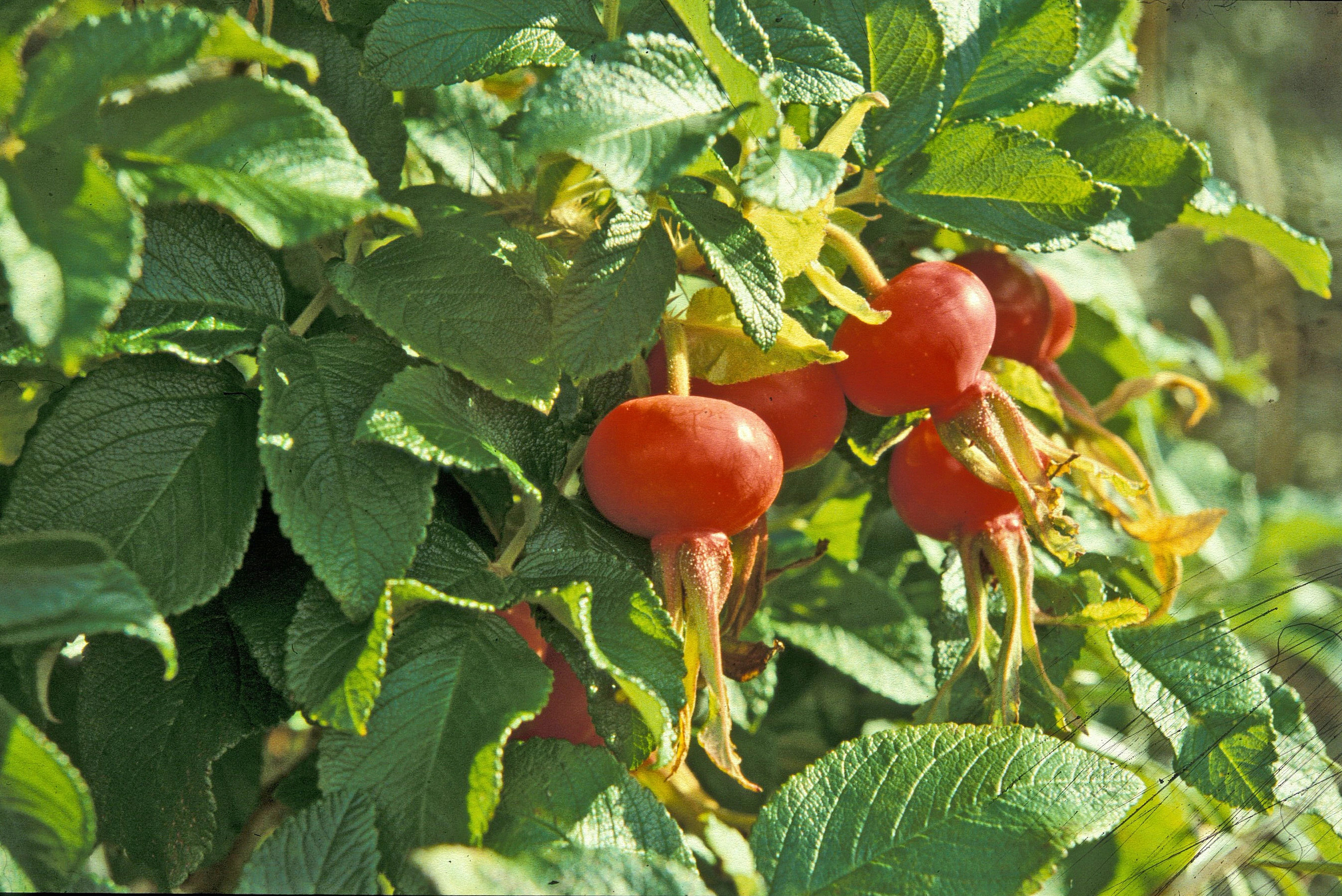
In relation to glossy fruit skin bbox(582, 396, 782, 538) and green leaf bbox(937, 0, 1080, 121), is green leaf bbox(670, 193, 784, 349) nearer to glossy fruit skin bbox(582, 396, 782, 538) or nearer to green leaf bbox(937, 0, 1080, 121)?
glossy fruit skin bbox(582, 396, 782, 538)

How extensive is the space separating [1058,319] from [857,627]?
297mm

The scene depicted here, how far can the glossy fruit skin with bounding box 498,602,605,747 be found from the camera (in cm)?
61

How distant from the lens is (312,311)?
616 millimetres

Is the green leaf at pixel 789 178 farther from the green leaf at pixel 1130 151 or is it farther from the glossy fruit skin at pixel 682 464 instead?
the green leaf at pixel 1130 151

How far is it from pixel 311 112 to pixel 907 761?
1.45ft

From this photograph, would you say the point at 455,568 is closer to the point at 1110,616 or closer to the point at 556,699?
the point at 556,699

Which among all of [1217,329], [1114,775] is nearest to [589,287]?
[1114,775]

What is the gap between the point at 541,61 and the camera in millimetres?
614

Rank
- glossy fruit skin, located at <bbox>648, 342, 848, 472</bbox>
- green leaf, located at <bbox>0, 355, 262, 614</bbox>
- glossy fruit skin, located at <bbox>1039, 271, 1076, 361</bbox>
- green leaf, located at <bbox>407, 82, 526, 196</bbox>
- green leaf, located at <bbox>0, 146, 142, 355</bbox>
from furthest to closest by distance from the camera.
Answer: glossy fruit skin, located at <bbox>1039, 271, 1076, 361</bbox> < green leaf, located at <bbox>407, 82, 526, 196</bbox> < glossy fruit skin, located at <bbox>648, 342, 848, 472</bbox> < green leaf, located at <bbox>0, 355, 262, 614</bbox> < green leaf, located at <bbox>0, 146, 142, 355</bbox>

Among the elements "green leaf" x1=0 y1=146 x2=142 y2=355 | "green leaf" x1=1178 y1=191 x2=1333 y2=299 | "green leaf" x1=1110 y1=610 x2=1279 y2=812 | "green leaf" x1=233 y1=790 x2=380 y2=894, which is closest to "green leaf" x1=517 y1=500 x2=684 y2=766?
"green leaf" x1=233 y1=790 x2=380 y2=894

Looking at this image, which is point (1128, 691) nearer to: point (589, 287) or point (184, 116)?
point (589, 287)

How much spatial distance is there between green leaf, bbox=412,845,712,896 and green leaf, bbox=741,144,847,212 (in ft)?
1.04

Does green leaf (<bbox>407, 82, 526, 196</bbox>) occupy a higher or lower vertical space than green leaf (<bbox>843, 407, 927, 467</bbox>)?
higher

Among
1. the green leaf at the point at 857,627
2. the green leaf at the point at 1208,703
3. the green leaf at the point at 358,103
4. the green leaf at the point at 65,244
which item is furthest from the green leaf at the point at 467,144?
the green leaf at the point at 1208,703
